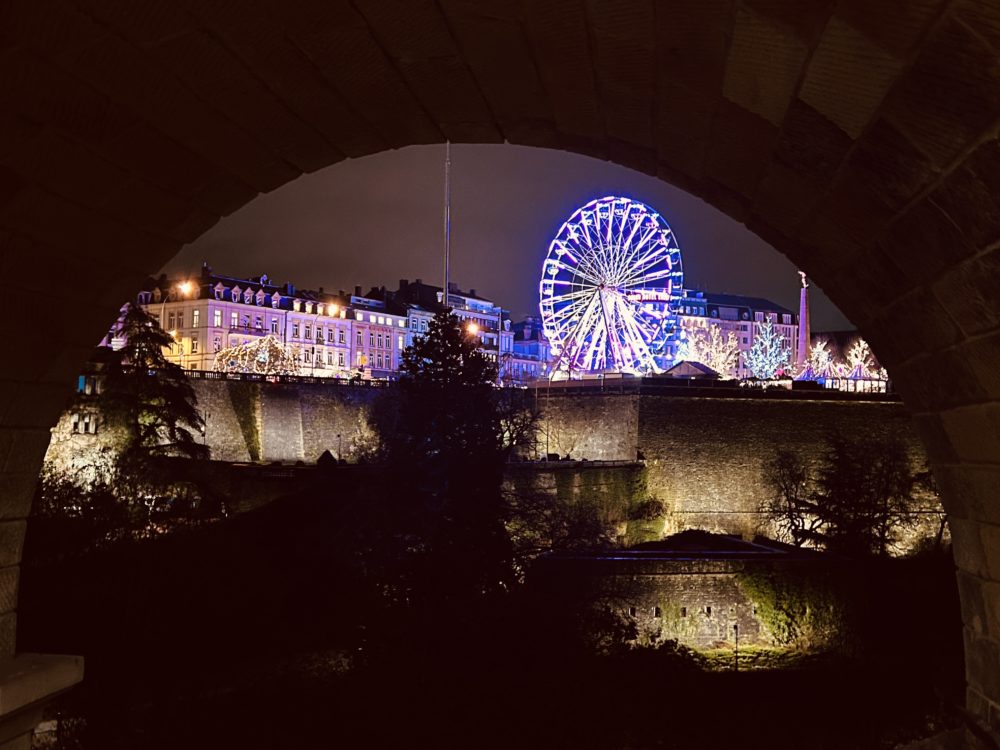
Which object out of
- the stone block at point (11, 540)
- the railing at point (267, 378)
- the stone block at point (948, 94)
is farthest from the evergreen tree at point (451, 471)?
the stone block at point (948, 94)

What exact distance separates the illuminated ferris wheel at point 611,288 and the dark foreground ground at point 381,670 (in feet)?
50.0

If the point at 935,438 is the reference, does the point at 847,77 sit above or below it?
above

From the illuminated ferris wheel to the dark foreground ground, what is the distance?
600 inches

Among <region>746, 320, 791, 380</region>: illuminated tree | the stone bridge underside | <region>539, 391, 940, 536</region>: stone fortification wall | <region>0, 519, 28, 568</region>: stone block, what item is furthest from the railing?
<region>746, 320, 791, 380</region>: illuminated tree

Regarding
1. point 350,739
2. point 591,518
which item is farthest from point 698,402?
point 350,739

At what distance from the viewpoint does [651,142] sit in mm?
3201

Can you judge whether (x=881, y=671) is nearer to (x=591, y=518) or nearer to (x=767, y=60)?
(x=591, y=518)

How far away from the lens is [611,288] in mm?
39875

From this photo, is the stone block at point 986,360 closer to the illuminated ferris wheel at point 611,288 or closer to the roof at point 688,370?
the illuminated ferris wheel at point 611,288

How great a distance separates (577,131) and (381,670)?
21089mm

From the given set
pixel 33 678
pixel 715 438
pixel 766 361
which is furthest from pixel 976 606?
pixel 766 361

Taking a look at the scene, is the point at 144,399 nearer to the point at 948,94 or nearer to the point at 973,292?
the point at 973,292

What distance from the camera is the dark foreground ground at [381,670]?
68.3 ft

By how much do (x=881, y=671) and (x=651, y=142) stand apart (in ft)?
87.2
